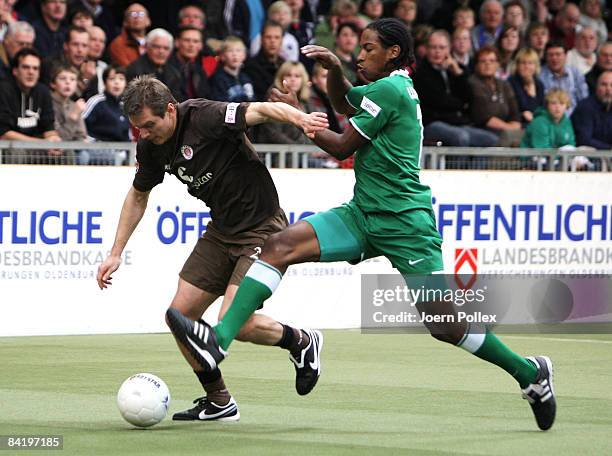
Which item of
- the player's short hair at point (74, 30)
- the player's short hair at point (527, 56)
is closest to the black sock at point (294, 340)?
the player's short hair at point (74, 30)

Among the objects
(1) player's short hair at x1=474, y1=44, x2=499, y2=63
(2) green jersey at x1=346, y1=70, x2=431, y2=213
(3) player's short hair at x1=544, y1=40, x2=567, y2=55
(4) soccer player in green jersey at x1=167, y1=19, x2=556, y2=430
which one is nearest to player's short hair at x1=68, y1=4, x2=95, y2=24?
(1) player's short hair at x1=474, y1=44, x2=499, y2=63

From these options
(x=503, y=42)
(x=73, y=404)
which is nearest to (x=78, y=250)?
(x=73, y=404)

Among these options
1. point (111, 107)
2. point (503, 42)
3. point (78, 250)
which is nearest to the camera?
point (78, 250)

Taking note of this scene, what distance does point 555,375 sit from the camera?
11266 millimetres

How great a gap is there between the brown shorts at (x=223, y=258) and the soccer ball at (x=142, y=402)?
2.68 ft

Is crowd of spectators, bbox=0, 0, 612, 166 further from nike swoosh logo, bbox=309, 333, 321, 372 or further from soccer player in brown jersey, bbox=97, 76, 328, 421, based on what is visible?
nike swoosh logo, bbox=309, 333, 321, 372

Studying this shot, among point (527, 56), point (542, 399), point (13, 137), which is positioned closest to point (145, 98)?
point (542, 399)

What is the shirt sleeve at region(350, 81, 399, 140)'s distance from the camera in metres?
Result: 8.09

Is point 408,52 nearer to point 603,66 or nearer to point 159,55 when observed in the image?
point 159,55

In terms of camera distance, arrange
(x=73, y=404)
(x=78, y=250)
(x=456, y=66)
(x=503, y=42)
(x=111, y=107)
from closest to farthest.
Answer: (x=73, y=404) < (x=78, y=250) < (x=111, y=107) < (x=456, y=66) < (x=503, y=42)

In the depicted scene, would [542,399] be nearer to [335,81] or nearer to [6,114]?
[335,81]

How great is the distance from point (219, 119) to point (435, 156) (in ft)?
24.8

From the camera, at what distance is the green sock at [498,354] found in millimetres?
8094

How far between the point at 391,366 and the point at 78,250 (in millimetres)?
3602
